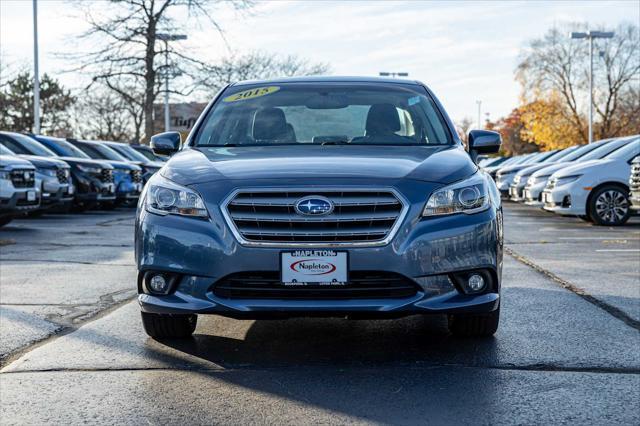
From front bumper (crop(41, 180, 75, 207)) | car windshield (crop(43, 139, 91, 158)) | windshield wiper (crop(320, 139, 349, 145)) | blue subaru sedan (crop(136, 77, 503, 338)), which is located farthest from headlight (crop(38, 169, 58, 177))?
blue subaru sedan (crop(136, 77, 503, 338))

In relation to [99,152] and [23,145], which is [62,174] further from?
[99,152]

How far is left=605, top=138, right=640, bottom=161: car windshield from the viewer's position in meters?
14.9

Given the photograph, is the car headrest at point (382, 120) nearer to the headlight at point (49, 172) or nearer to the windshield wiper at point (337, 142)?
the windshield wiper at point (337, 142)

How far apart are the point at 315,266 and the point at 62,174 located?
40.8ft

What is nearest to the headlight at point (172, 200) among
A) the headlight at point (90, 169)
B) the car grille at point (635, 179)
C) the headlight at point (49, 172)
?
the car grille at point (635, 179)

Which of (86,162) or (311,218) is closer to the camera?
(311,218)

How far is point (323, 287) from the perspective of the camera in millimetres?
4348

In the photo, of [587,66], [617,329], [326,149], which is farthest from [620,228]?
[587,66]

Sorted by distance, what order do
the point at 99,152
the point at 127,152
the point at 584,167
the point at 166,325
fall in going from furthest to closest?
1. the point at 127,152
2. the point at 99,152
3. the point at 584,167
4. the point at 166,325

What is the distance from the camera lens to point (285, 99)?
5977 millimetres

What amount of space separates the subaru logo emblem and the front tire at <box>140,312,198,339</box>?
1062 mm

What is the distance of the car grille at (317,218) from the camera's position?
14.3 ft

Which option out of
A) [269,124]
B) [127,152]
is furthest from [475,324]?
[127,152]

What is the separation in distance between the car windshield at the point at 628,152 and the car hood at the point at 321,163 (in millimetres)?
10474
